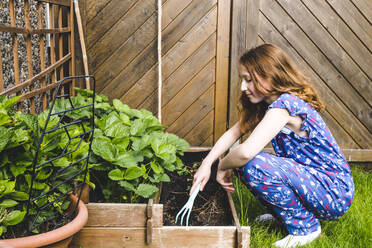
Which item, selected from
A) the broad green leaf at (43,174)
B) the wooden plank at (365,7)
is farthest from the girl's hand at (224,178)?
the wooden plank at (365,7)

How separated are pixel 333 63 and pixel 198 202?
182 cm

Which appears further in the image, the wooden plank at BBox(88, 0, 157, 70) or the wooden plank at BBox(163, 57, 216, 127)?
the wooden plank at BBox(163, 57, 216, 127)

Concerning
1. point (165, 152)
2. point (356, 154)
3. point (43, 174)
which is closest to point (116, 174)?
point (165, 152)

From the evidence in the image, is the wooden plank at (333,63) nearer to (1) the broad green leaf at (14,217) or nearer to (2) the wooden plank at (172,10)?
(2) the wooden plank at (172,10)

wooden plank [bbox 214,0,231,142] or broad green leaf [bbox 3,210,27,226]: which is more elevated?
wooden plank [bbox 214,0,231,142]

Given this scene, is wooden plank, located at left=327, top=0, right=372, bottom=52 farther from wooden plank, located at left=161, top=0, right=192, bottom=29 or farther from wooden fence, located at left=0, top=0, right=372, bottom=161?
wooden plank, located at left=161, top=0, right=192, bottom=29

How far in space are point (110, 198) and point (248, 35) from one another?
1821 millimetres

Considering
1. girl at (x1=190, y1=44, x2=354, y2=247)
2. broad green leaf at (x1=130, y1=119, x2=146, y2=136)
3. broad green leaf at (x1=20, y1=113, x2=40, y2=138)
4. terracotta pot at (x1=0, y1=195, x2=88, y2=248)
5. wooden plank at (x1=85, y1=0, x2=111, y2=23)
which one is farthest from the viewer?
wooden plank at (x1=85, y1=0, x2=111, y2=23)

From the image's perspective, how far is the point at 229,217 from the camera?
5.96 feet

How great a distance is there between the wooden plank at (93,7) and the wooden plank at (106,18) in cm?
2

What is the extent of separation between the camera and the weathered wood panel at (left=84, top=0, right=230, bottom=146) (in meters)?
2.89

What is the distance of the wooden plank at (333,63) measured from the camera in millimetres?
2931

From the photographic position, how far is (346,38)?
9.77 feet

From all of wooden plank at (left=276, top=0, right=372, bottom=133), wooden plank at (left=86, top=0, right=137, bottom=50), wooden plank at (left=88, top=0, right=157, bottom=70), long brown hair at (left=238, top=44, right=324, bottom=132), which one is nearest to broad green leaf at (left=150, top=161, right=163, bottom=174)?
long brown hair at (left=238, top=44, right=324, bottom=132)
